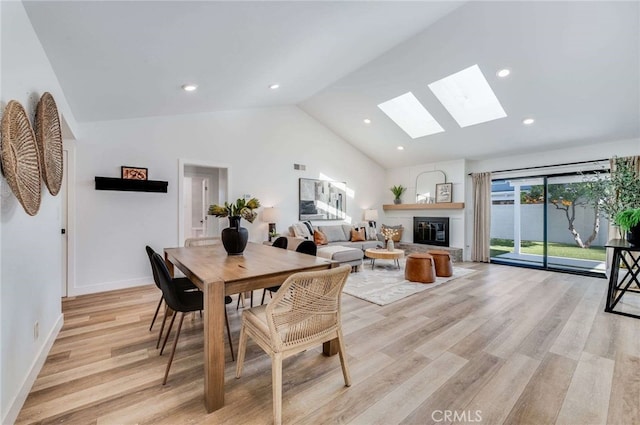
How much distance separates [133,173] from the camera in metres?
3.96

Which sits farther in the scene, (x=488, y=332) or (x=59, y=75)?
(x=488, y=332)

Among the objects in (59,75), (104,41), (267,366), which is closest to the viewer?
(104,41)

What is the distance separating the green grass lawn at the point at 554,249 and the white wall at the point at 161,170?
4.65m

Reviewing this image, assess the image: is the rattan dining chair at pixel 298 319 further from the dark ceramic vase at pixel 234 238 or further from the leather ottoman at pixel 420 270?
the leather ottoman at pixel 420 270

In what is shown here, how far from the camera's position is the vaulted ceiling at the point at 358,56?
74.3 inches

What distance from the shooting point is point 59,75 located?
2.24 m

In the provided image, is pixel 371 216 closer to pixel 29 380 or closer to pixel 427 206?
pixel 427 206

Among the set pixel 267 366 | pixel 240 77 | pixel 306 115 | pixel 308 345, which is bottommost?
pixel 267 366

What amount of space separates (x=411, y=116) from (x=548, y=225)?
3553 millimetres

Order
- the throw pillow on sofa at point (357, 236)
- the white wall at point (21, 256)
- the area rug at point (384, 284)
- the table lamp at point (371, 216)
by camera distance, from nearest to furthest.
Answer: the white wall at point (21, 256) < the area rug at point (384, 284) < the throw pillow on sofa at point (357, 236) < the table lamp at point (371, 216)

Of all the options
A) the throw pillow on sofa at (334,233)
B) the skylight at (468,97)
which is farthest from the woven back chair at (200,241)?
the skylight at (468,97)

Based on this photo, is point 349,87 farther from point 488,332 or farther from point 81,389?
point 81,389

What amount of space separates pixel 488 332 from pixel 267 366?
6.82 feet

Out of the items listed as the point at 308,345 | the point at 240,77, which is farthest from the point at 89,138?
the point at 308,345
